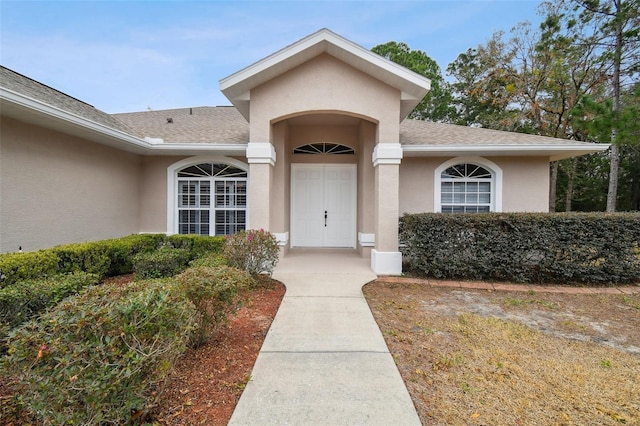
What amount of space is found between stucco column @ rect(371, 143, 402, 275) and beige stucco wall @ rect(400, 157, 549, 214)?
2.21m

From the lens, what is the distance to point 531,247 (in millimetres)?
6578

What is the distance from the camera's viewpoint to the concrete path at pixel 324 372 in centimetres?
245

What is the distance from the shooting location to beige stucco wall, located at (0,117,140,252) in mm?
5707

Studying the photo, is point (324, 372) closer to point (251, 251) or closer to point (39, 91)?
point (251, 251)

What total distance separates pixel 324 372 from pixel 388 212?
15.1 ft

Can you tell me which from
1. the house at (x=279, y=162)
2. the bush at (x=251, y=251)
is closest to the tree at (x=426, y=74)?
the house at (x=279, y=162)

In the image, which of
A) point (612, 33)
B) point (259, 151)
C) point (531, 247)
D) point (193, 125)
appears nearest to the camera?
point (531, 247)

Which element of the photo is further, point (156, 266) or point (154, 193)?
point (154, 193)

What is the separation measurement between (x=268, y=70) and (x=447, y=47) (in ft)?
67.8

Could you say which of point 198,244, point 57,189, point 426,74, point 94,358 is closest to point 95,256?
point 57,189

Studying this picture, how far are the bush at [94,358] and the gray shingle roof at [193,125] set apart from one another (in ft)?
22.8

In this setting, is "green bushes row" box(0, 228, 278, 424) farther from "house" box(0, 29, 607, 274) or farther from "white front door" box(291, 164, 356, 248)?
"white front door" box(291, 164, 356, 248)

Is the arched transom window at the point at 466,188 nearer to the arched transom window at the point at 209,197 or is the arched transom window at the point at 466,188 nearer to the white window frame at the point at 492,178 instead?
the white window frame at the point at 492,178

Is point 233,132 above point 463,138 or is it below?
above
